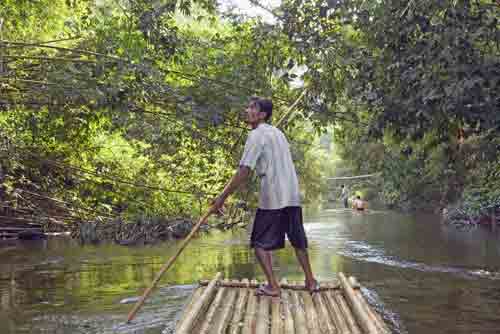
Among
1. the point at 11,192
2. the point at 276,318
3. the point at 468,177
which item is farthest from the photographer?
the point at 468,177

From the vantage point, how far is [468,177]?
65.0 feet

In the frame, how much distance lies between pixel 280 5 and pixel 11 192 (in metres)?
7.74

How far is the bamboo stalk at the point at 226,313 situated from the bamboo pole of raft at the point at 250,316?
129 millimetres

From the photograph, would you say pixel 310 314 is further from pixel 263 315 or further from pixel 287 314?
pixel 263 315

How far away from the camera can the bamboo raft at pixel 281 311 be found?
3.95m

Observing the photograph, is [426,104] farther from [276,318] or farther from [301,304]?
[276,318]

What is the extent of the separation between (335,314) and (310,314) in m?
0.18

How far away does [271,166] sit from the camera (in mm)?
4855

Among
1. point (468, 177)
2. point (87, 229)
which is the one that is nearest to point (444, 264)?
point (87, 229)

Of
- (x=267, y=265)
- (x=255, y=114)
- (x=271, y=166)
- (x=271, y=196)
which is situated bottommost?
(x=267, y=265)

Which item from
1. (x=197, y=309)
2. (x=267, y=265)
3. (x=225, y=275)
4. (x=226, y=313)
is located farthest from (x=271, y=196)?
(x=225, y=275)

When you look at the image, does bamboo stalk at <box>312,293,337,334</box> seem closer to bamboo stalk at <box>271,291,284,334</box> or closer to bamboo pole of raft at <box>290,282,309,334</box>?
bamboo pole of raft at <box>290,282,309,334</box>

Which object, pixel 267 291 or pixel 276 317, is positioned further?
pixel 267 291

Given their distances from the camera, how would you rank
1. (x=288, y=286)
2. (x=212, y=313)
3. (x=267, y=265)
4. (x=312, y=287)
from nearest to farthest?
(x=212, y=313) < (x=267, y=265) < (x=312, y=287) < (x=288, y=286)
